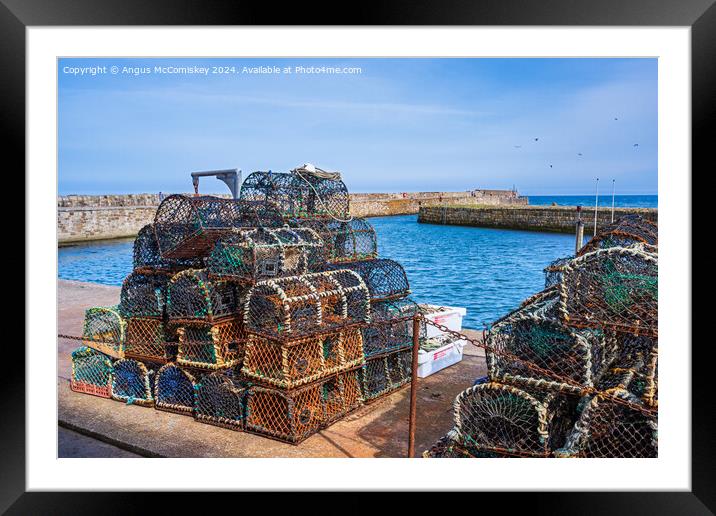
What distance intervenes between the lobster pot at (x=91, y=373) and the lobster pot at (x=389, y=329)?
3111mm

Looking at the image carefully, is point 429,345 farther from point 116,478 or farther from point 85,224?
point 85,224

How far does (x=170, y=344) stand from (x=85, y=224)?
2235cm

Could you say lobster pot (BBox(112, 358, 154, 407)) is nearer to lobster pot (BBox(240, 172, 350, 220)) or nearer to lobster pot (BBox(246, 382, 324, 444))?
lobster pot (BBox(246, 382, 324, 444))

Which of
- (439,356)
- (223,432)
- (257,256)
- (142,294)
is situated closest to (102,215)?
(142,294)

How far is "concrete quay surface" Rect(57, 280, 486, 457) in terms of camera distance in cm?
509

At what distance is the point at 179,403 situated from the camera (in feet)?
19.5

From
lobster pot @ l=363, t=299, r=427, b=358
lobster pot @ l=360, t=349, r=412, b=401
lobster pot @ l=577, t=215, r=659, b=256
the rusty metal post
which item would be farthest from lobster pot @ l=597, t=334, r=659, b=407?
lobster pot @ l=360, t=349, r=412, b=401

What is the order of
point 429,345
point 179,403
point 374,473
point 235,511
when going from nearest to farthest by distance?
point 235,511
point 374,473
point 179,403
point 429,345

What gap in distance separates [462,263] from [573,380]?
Answer: 16470mm

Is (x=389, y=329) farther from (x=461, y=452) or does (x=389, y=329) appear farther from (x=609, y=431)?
(x=609, y=431)

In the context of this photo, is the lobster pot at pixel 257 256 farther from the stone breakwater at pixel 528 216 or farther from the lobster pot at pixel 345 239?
the stone breakwater at pixel 528 216
